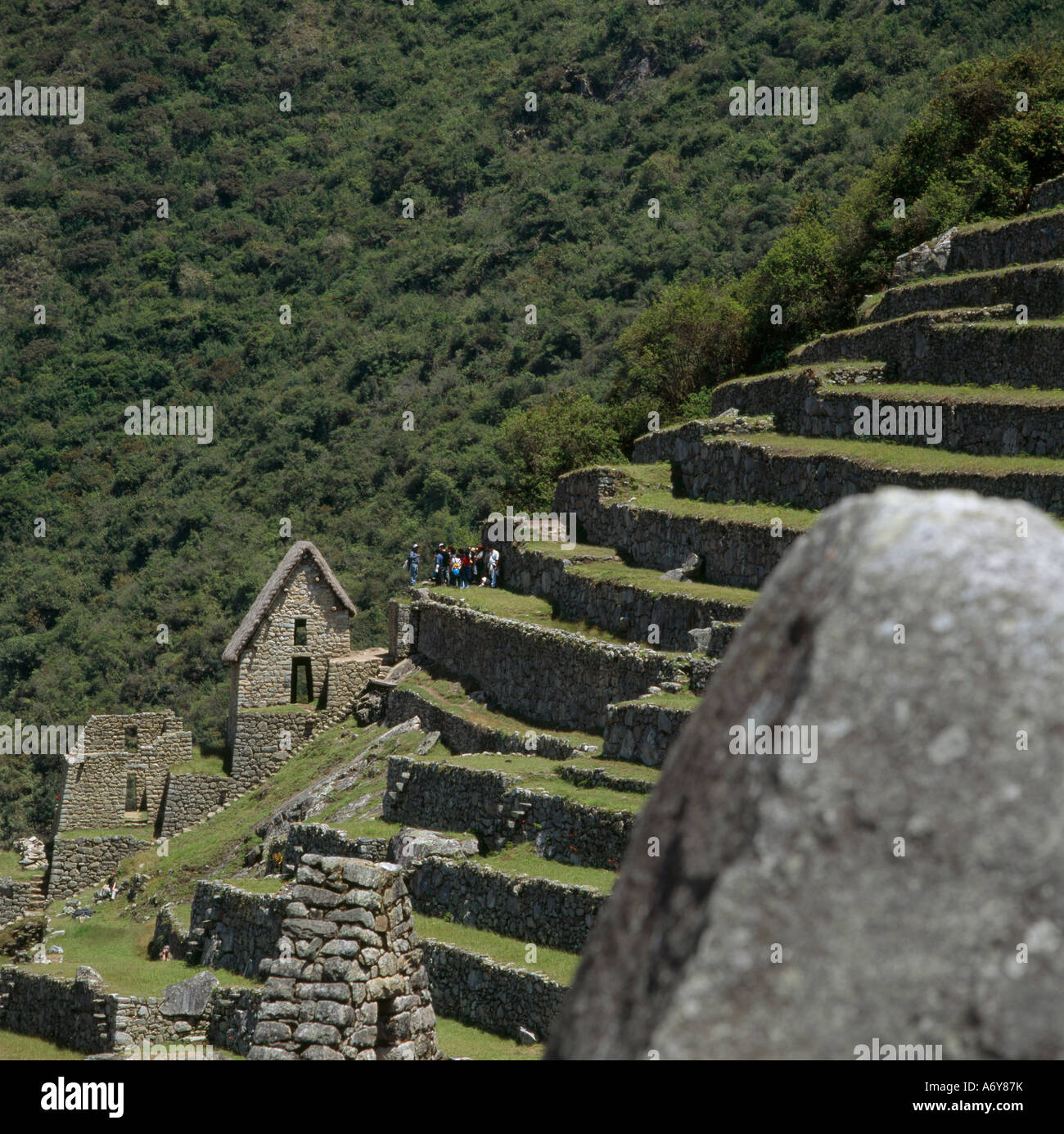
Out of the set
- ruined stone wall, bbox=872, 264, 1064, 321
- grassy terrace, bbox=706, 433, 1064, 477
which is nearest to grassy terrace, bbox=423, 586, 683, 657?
grassy terrace, bbox=706, 433, 1064, 477

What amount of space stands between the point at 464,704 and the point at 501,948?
11212mm

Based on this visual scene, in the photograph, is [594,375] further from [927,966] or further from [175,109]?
[927,966]

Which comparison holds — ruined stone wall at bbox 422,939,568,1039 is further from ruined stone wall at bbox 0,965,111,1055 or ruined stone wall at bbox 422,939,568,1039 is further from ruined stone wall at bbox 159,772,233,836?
ruined stone wall at bbox 159,772,233,836

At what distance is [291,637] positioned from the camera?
101 ft

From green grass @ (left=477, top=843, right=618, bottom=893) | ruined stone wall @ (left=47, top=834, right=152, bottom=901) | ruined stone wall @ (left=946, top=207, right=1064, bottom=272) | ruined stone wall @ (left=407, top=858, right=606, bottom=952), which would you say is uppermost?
ruined stone wall @ (left=946, top=207, right=1064, bottom=272)

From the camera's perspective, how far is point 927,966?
2592 millimetres

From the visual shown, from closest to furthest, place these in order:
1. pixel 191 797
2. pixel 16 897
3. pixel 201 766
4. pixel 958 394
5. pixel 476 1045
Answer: pixel 476 1045
pixel 958 394
pixel 16 897
pixel 191 797
pixel 201 766

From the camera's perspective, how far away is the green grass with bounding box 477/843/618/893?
49.9ft

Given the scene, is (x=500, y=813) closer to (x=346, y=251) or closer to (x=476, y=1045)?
(x=476, y=1045)

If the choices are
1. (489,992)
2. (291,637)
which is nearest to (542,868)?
(489,992)

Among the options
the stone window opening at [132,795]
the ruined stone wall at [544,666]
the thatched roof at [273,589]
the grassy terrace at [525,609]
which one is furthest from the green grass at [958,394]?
the stone window opening at [132,795]

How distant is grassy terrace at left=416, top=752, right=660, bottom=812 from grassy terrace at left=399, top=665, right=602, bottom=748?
0.95 metres

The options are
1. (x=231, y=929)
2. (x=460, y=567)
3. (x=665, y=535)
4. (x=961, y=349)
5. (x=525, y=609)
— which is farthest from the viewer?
(x=460, y=567)

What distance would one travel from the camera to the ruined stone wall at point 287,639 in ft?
99.9
